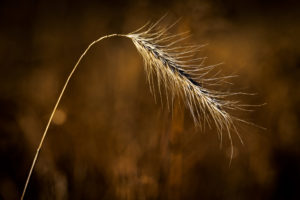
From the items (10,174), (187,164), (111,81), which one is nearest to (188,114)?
(187,164)

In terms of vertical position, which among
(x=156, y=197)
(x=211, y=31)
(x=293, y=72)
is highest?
(x=211, y=31)

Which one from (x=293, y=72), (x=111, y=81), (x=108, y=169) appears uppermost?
(x=293, y=72)

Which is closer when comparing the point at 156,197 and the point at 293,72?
the point at 293,72

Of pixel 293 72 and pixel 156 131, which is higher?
pixel 293 72

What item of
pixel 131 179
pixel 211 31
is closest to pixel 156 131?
pixel 131 179

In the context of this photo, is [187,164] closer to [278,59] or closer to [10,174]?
[278,59]

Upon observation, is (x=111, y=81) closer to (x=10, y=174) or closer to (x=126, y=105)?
(x=126, y=105)
